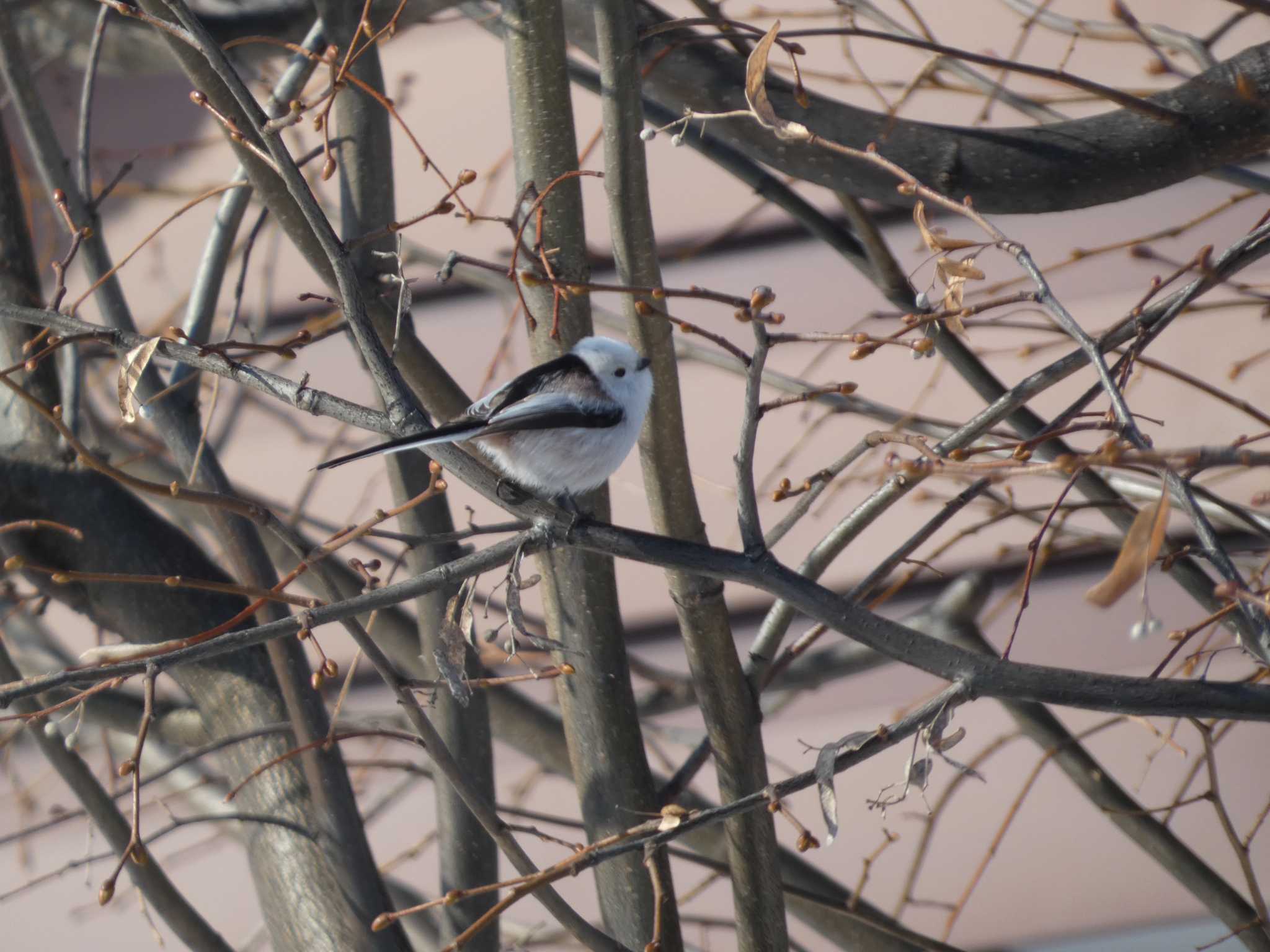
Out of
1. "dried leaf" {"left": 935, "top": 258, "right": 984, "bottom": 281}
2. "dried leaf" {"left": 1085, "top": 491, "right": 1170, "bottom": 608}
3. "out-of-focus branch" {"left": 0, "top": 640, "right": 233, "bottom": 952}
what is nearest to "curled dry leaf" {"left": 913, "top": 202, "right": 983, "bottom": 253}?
"dried leaf" {"left": 935, "top": 258, "right": 984, "bottom": 281}

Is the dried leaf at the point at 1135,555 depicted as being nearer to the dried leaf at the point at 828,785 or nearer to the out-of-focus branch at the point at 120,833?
the dried leaf at the point at 828,785

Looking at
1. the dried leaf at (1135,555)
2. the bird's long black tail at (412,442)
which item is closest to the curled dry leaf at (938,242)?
the dried leaf at (1135,555)

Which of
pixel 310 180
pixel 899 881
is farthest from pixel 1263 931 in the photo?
pixel 310 180

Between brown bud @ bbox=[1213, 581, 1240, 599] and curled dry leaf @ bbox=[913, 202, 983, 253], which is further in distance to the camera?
curled dry leaf @ bbox=[913, 202, 983, 253]

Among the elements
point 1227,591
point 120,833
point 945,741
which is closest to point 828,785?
point 945,741

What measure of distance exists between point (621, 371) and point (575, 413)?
50 millimetres

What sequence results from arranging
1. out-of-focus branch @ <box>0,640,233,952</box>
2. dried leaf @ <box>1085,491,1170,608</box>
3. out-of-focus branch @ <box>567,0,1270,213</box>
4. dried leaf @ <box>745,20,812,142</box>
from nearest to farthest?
1. dried leaf @ <box>1085,491,1170,608</box>
2. dried leaf @ <box>745,20,812,142</box>
3. out-of-focus branch @ <box>567,0,1270,213</box>
4. out-of-focus branch @ <box>0,640,233,952</box>

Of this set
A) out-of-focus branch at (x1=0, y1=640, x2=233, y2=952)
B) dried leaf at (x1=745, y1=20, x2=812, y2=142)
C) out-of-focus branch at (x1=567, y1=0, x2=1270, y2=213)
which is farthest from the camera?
out-of-focus branch at (x1=0, y1=640, x2=233, y2=952)

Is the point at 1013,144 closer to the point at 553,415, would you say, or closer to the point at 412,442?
the point at 553,415

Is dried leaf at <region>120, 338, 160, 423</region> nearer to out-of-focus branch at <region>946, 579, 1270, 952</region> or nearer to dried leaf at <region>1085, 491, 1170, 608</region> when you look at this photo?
dried leaf at <region>1085, 491, 1170, 608</region>

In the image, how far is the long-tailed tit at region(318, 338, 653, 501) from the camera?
84 centimetres

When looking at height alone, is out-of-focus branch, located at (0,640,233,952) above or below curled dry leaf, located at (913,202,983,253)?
below

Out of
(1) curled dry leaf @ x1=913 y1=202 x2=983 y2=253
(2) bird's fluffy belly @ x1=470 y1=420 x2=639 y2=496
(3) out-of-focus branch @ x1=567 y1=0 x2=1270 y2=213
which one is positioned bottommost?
(1) curled dry leaf @ x1=913 y1=202 x2=983 y2=253

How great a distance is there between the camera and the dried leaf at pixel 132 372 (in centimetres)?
62
